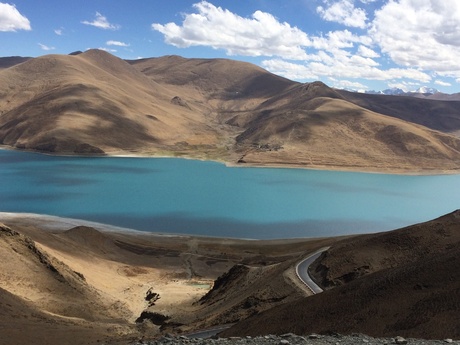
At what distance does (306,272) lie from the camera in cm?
3731

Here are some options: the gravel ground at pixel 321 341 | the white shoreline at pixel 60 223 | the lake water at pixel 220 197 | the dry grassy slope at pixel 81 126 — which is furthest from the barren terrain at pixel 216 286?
the dry grassy slope at pixel 81 126

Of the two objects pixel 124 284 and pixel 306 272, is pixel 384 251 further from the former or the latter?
pixel 124 284

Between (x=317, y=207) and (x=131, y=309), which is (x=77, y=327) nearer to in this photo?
(x=131, y=309)

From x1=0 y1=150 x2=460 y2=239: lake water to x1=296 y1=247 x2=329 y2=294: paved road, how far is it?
25291mm

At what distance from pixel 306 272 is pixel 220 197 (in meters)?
56.1

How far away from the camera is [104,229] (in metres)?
67.1

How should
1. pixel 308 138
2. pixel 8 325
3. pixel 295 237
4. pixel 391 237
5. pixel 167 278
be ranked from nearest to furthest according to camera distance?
pixel 8 325
pixel 391 237
pixel 167 278
pixel 295 237
pixel 308 138

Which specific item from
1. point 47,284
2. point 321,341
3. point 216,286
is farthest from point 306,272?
point 47,284

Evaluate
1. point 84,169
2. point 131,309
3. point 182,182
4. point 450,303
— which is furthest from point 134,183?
point 450,303

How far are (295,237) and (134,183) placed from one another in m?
51.5

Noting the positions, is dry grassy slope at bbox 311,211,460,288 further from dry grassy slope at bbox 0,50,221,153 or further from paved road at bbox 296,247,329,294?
dry grassy slope at bbox 0,50,221,153

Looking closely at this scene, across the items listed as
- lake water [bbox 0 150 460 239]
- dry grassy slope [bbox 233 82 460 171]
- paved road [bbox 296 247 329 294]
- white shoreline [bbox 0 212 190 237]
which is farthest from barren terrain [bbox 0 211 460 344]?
dry grassy slope [bbox 233 82 460 171]

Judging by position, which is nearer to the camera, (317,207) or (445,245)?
(445,245)

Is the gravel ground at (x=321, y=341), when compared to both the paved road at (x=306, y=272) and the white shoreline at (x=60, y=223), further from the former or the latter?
the white shoreline at (x=60, y=223)
